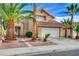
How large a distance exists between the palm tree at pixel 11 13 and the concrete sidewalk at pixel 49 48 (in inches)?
9.5

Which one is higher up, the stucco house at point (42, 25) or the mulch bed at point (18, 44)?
the stucco house at point (42, 25)

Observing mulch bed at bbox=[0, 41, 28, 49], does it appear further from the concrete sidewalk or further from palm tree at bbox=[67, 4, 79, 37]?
palm tree at bbox=[67, 4, 79, 37]

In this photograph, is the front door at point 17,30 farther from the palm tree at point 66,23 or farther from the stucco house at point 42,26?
the palm tree at point 66,23

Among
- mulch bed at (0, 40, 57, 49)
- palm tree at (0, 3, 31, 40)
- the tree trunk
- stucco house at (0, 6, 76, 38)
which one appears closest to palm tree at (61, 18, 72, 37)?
stucco house at (0, 6, 76, 38)

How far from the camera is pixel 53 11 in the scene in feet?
11.8

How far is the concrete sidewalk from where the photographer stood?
3.46 m

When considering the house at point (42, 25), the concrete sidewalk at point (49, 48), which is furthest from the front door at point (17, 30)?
the concrete sidewalk at point (49, 48)

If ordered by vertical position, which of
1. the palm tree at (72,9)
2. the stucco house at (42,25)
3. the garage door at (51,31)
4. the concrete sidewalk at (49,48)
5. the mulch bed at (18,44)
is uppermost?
the palm tree at (72,9)

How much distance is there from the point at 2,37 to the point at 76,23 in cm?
121

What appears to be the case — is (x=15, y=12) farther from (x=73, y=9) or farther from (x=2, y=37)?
(x=73, y=9)

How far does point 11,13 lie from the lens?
11.7 feet

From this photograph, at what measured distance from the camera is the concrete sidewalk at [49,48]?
346 centimetres

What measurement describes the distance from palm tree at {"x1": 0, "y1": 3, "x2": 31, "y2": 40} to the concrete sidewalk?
24 centimetres

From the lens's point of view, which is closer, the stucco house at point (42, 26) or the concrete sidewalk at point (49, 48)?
the concrete sidewalk at point (49, 48)
